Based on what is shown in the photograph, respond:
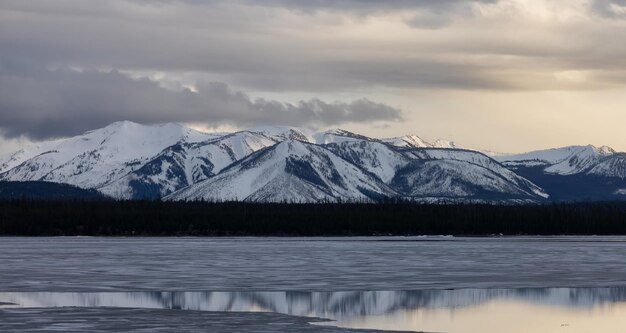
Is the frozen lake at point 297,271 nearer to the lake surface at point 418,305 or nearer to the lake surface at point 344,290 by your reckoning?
the lake surface at point 344,290

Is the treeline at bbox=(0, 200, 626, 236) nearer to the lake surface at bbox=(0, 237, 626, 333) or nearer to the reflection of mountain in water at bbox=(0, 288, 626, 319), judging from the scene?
the lake surface at bbox=(0, 237, 626, 333)

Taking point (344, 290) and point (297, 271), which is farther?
point (297, 271)

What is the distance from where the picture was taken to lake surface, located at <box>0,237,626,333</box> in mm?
40969

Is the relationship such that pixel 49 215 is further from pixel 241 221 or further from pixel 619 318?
pixel 619 318

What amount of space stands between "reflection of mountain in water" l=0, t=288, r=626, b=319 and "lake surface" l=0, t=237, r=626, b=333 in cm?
4

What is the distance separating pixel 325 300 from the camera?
47.2m

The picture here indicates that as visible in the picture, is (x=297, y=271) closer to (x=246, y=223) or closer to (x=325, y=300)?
(x=325, y=300)

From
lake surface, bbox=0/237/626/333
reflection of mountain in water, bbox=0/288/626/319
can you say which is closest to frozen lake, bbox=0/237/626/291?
lake surface, bbox=0/237/626/333

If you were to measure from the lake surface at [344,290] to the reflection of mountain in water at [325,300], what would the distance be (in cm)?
4

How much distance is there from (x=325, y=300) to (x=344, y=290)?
443 cm

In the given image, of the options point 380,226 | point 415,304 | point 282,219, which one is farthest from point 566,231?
point 415,304

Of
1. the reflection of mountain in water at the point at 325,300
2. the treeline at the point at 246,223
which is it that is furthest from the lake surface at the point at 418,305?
the treeline at the point at 246,223

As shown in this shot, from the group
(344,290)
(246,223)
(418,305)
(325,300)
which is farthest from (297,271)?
(246,223)

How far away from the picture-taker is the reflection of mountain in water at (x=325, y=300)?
145 feet
